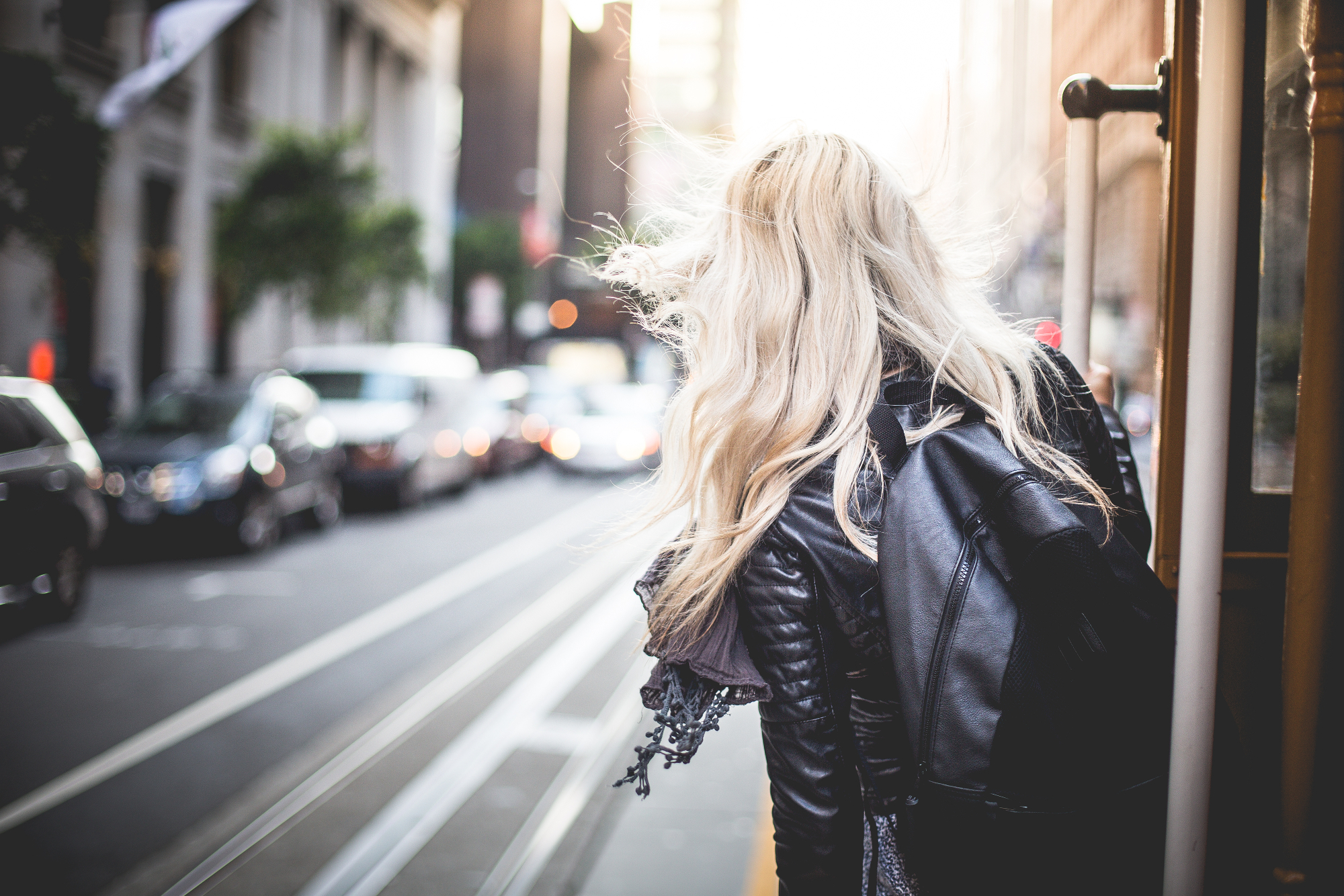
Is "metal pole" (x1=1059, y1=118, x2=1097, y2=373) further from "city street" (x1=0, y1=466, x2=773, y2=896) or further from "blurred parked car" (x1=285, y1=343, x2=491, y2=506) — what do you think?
"blurred parked car" (x1=285, y1=343, x2=491, y2=506)

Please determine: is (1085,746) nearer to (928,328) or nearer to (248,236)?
(928,328)

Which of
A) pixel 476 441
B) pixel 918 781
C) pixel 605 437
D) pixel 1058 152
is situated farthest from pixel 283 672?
pixel 1058 152

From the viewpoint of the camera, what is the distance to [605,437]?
18000mm

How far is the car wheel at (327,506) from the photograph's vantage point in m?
11.8

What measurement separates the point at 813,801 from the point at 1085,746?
1.36 feet

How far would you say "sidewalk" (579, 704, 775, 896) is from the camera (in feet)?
11.1

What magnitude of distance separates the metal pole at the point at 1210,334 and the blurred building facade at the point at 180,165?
33.3 feet

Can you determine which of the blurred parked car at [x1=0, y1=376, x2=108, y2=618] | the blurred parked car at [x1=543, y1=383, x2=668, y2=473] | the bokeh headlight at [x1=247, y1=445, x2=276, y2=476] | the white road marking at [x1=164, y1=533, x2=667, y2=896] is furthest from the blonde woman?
the blurred parked car at [x1=543, y1=383, x2=668, y2=473]

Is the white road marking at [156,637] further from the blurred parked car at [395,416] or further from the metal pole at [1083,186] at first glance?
the metal pole at [1083,186]

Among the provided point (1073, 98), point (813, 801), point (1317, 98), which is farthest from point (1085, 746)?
point (1073, 98)

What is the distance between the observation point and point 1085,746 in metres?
1.25

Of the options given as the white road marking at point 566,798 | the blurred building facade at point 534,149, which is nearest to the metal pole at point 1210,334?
the white road marking at point 566,798

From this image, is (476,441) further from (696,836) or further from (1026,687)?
(1026,687)

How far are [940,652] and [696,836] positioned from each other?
2.75m
